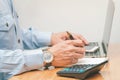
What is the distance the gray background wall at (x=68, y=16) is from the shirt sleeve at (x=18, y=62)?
29.0 inches

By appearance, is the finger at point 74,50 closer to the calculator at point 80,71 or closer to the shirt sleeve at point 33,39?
the calculator at point 80,71

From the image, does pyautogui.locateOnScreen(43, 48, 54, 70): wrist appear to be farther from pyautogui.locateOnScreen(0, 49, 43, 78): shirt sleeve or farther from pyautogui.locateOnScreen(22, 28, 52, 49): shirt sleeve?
pyautogui.locateOnScreen(22, 28, 52, 49): shirt sleeve

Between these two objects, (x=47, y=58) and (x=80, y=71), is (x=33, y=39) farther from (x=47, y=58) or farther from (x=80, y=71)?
(x=80, y=71)

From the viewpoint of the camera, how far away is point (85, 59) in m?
1.20

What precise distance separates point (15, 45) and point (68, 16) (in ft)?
1.92

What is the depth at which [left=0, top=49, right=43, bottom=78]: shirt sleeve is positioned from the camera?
1077mm

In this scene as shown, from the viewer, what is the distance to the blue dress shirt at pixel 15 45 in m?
1.08

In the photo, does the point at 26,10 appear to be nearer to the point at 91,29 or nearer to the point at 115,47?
the point at 91,29

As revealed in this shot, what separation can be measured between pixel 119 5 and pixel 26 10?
68 cm

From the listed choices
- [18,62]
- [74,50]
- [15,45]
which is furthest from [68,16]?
[18,62]

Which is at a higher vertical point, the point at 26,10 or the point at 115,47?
the point at 26,10

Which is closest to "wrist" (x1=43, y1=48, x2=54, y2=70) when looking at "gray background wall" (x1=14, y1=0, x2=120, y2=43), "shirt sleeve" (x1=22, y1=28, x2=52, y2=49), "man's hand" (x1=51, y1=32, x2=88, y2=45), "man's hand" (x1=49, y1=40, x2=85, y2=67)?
"man's hand" (x1=49, y1=40, x2=85, y2=67)

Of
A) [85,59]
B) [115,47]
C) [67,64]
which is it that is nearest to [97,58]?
[85,59]

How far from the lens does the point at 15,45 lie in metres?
1.34
